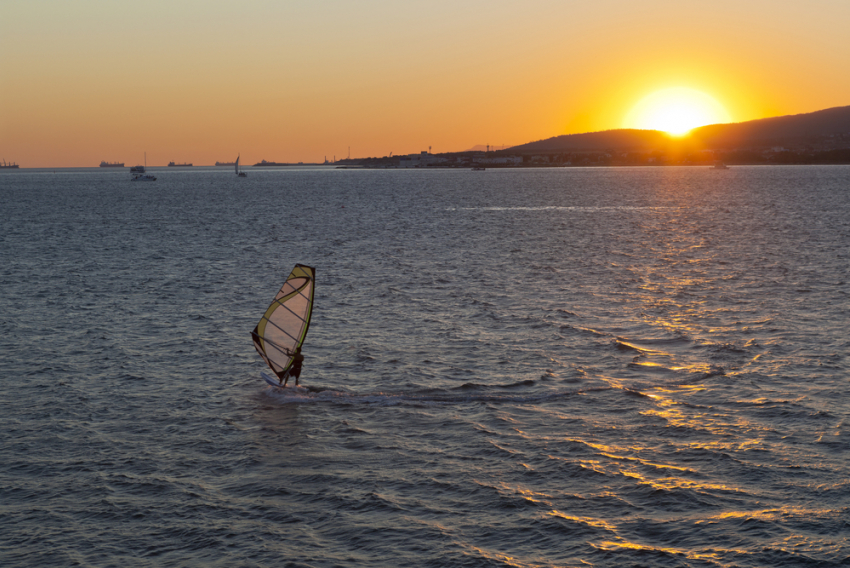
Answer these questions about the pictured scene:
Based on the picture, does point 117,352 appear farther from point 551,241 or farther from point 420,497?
point 551,241

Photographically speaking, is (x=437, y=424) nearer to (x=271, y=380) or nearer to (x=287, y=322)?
(x=271, y=380)

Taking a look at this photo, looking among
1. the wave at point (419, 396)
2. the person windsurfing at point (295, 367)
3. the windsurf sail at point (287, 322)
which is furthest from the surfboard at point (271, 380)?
the windsurf sail at point (287, 322)

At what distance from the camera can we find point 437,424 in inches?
852

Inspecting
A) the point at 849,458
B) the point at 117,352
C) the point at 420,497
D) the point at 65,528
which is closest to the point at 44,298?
the point at 117,352

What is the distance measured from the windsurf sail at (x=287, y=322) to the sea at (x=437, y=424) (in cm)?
119

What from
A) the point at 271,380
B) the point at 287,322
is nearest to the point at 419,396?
the point at 271,380

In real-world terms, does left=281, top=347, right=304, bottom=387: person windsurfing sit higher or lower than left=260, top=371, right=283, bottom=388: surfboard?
higher

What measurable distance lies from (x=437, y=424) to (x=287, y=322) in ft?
23.8

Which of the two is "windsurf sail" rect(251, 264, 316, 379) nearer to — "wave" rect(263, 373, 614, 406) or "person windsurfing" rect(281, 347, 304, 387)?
"person windsurfing" rect(281, 347, 304, 387)

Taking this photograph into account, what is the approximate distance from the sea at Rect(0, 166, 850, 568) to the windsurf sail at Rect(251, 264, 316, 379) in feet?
3.89

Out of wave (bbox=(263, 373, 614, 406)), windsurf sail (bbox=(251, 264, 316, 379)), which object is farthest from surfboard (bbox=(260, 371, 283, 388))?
windsurf sail (bbox=(251, 264, 316, 379))

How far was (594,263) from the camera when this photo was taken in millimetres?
55969

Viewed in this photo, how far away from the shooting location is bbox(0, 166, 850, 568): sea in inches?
601

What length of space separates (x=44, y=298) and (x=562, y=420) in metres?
32.2
